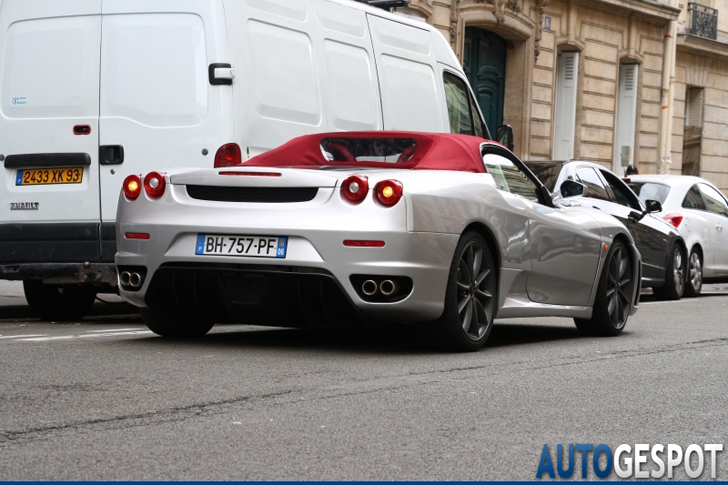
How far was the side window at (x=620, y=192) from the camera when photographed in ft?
42.4

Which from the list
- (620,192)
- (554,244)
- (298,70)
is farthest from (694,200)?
(554,244)

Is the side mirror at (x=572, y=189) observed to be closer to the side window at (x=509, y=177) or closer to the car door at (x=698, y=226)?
the side window at (x=509, y=177)

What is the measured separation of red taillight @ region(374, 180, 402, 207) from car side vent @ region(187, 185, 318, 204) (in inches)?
13.1

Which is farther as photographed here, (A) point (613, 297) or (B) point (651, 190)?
(B) point (651, 190)

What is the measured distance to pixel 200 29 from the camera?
356 inches

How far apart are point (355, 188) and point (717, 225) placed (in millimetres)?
10678

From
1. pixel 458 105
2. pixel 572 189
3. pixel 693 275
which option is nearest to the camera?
pixel 572 189

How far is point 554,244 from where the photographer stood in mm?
8273

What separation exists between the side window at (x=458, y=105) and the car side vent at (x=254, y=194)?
5.35m

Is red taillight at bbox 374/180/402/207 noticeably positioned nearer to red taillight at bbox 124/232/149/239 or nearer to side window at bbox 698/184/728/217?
red taillight at bbox 124/232/149/239

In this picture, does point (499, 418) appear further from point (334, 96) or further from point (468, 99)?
point (468, 99)

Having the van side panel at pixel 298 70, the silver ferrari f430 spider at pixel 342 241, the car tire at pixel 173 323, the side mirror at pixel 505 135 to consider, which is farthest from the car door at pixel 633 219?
the car tire at pixel 173 323

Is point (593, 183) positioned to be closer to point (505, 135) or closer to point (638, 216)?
point (638, 216)

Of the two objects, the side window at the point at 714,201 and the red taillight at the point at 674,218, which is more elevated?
the side window at the point at 714,201
